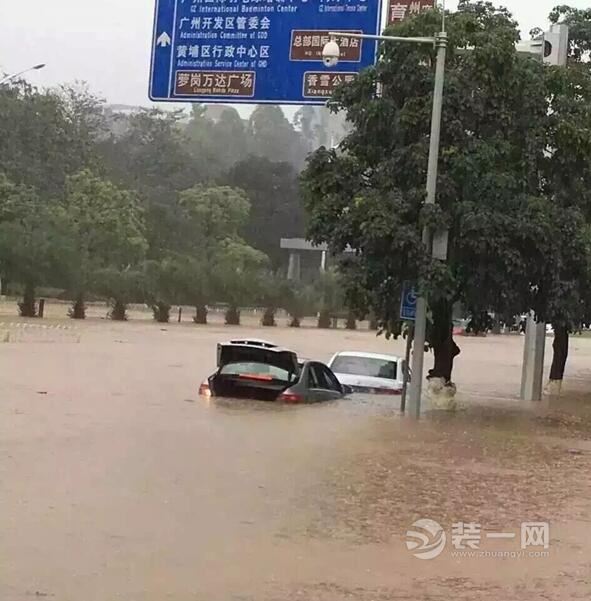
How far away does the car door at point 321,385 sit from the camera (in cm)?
1708

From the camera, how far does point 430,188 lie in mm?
17125

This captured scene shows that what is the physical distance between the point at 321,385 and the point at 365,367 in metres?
4.79

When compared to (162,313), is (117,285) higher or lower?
higher

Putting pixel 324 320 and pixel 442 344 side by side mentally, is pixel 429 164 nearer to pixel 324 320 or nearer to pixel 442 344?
pixel 442 344

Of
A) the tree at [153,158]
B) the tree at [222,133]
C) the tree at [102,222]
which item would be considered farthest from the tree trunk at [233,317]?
the tree at [222,133]

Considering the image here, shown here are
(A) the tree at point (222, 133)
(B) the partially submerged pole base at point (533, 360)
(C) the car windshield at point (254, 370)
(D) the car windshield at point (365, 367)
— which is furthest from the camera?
(A) the tree at point (222, 133)

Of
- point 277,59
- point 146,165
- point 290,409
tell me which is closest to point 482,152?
point 277,59

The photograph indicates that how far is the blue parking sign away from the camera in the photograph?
17.7 m

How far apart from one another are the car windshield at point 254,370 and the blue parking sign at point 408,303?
7.55 feet

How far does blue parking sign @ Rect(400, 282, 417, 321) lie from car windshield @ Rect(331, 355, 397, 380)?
166 inches

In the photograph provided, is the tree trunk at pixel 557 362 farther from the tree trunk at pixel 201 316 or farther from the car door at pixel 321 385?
the tree trunk at pixel 201 316

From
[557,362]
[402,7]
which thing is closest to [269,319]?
[557,362]

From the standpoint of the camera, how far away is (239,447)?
42.5ft

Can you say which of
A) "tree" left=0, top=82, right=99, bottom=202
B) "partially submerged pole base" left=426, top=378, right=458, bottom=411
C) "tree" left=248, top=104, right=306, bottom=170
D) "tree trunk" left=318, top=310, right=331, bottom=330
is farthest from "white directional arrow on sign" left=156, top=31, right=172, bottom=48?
"tree" left=248, top=104, right=306, bottom=170
